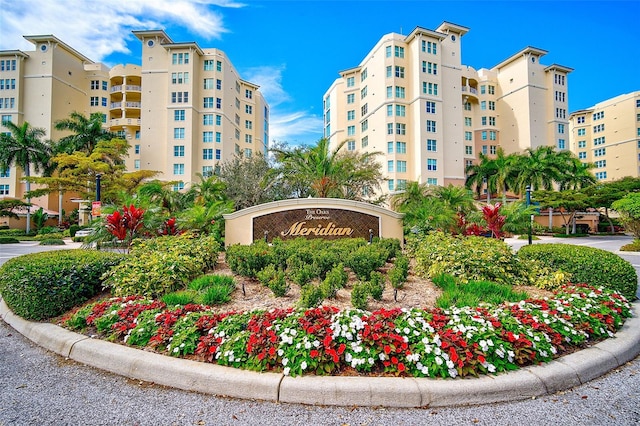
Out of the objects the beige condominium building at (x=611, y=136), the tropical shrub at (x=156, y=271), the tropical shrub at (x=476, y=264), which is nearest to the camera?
the tropical shrub at (x=156, y=271)

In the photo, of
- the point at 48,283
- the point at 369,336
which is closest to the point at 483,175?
the point at 369,336

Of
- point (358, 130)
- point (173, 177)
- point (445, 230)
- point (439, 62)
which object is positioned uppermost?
point (439, 62)

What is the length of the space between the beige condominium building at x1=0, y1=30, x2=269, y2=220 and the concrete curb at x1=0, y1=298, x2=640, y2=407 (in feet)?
138

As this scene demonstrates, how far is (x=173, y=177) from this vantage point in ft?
145

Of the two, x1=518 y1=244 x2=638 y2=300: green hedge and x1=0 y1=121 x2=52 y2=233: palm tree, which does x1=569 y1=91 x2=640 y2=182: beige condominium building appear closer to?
x1=518 y1=244 x2=638 y2=300: green hedge

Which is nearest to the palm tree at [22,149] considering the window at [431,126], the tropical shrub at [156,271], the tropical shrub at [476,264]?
the tropical shrub at [156,271]

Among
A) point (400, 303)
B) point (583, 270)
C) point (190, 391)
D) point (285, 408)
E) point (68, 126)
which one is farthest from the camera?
point (68, 126)

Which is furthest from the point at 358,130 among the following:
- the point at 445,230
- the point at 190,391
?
the point at 190,391

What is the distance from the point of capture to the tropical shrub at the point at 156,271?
579 centimetres

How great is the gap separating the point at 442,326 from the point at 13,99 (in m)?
62.9

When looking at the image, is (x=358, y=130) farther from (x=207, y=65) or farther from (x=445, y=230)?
(x=445, y=230)

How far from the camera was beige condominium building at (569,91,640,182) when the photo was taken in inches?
2453

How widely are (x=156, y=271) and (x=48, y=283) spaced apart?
1.51 meters

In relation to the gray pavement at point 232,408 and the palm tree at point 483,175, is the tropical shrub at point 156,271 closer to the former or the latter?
the gray pavement at point 232,408
